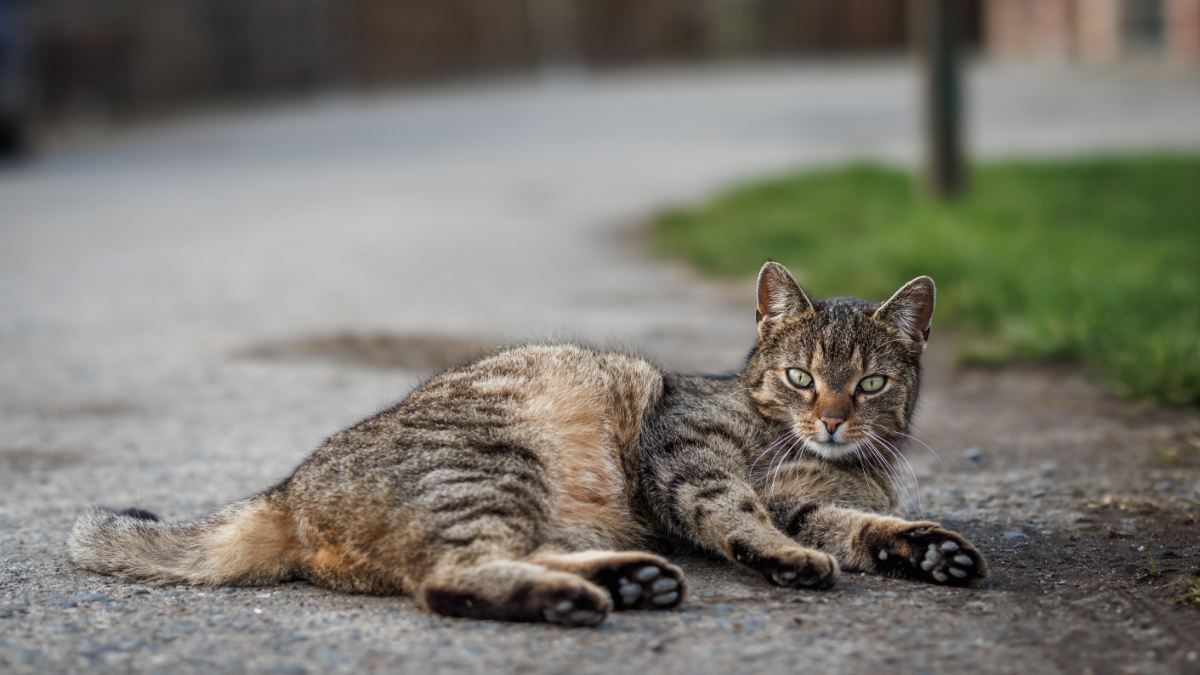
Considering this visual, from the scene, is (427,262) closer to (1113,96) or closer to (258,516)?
(258,516)

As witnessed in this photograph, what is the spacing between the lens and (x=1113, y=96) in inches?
646

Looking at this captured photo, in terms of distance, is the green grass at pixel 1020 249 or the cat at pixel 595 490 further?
the green grass at pixel 1020 249

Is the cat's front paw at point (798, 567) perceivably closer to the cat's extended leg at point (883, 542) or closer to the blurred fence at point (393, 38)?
the cat's extended leg at point (883, 542)

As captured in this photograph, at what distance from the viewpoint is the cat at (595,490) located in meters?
2.95

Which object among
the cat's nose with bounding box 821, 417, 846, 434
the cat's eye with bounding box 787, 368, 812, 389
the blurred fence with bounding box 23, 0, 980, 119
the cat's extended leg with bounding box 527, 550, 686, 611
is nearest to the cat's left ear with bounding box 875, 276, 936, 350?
the cat's eye with bounding box 787, 368, 812, 389

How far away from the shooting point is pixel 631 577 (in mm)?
2920

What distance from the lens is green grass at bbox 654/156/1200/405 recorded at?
608 centimetres

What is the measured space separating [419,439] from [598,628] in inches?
32.0

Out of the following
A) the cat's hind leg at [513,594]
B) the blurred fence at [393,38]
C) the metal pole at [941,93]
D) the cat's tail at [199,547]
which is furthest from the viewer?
the blurred fence at [393,38]

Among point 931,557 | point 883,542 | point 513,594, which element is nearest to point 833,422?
point 883,542

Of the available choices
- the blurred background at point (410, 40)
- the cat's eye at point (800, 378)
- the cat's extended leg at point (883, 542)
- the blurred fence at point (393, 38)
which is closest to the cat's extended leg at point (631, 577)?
the cat's extended leg at point (883, 542)

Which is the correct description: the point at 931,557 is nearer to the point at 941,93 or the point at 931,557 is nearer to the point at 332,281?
the point at 332,281

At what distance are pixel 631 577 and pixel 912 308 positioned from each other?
1.41 m

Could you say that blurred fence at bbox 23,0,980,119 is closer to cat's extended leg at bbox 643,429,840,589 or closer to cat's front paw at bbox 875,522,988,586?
cat's extended leg at bbox 643,429,840,589
